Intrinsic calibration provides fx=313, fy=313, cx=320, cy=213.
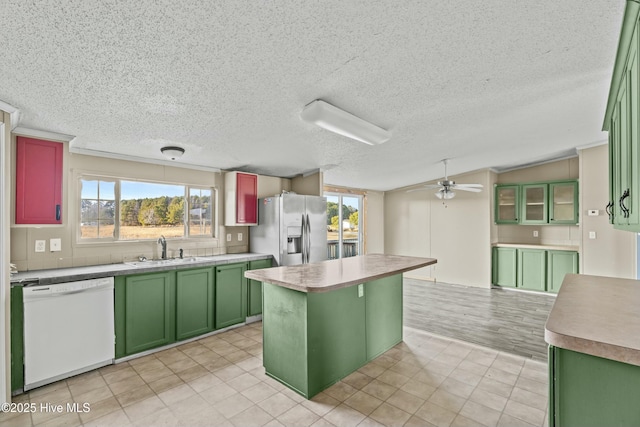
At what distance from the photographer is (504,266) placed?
20.8ft

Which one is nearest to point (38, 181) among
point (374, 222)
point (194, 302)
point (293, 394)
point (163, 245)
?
point (163, 245)

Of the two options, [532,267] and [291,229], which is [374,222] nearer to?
[532,267]

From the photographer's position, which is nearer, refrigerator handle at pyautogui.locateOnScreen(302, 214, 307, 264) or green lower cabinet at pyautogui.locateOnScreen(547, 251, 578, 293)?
refrigerator handle at pyautogui.locateOnScreen(302, 214, 307, 264)

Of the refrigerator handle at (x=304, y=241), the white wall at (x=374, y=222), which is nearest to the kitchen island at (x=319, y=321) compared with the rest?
the refrigerator handle at (x=304, y=241)

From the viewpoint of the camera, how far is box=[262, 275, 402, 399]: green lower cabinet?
248 centimetres

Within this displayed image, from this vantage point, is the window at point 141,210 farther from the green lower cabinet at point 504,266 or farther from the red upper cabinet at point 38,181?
the green lower cabinet at point 504,266

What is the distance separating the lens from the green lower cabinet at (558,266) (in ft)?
18.4

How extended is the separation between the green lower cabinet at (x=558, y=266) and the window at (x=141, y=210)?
6.05 metres

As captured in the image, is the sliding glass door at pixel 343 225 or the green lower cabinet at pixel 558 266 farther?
the sliding glass door at pixel 343 225

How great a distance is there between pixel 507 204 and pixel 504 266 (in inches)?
51.4

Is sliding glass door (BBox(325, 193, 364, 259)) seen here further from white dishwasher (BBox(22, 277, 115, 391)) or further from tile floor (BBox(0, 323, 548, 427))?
white dishwasher (BBox(22, 277, 115, 391))

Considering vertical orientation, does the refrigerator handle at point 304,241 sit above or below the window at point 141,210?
below

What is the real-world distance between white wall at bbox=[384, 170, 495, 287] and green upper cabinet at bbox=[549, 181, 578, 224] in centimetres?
107

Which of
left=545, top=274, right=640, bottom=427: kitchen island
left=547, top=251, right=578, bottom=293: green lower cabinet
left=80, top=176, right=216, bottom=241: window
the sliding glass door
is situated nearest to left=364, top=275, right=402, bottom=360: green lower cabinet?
left=545, top=274, right=640, bottom=427: kitchen island
